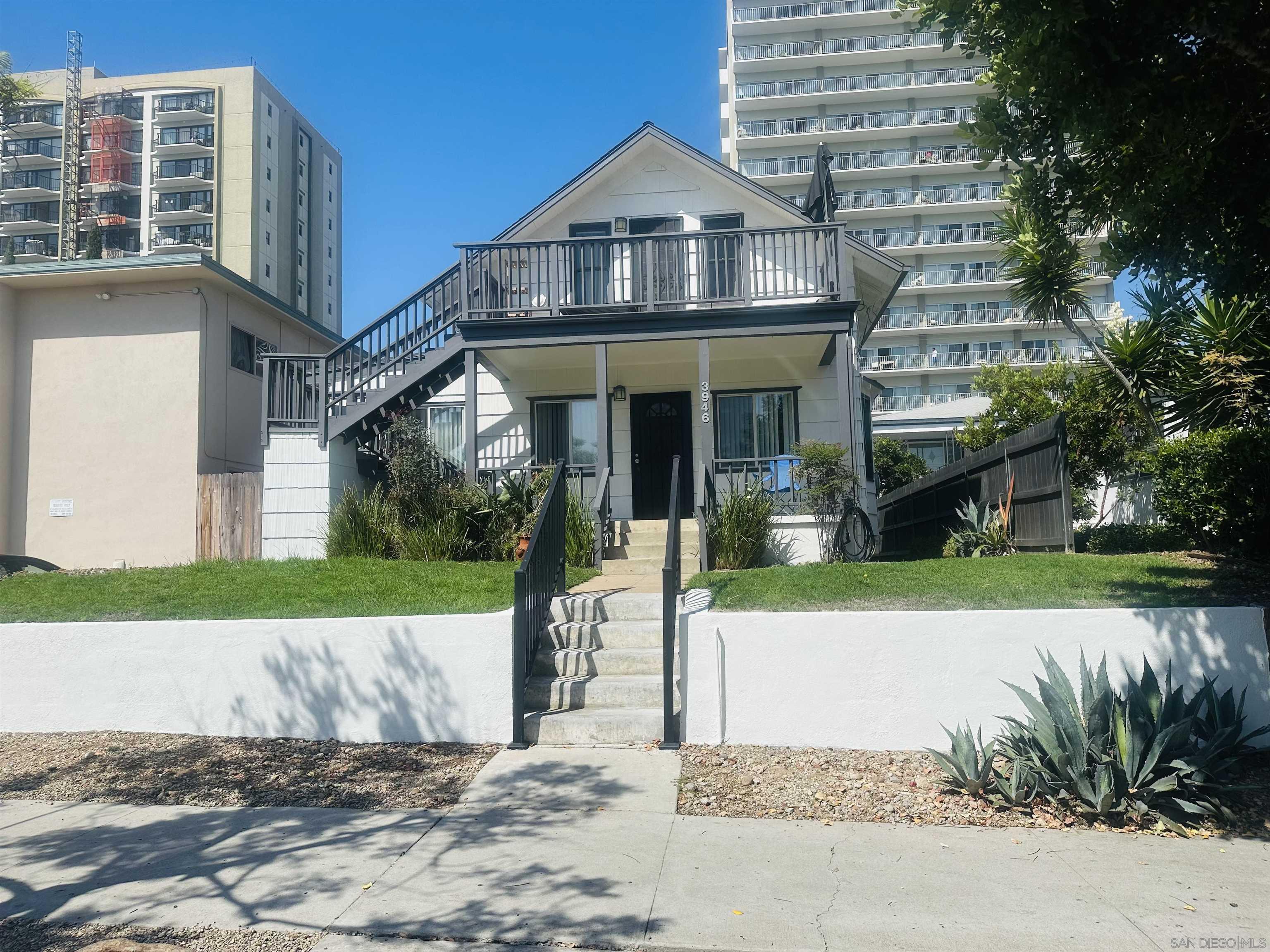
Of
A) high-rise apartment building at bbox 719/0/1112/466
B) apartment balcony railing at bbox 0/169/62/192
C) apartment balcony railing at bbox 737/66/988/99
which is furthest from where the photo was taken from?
apartment balcony railing at bbox 0/169/62/192

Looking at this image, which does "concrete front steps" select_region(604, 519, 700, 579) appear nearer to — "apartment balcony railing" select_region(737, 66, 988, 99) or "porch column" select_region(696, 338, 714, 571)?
"porch column" select_region(696, 338, 714, 571)

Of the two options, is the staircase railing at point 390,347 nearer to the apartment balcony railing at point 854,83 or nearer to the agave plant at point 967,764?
the agave plant at point 967,764

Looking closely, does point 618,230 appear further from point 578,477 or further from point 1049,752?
point 1049,752

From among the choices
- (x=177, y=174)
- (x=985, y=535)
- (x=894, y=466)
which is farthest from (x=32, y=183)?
(x=985, y=535)

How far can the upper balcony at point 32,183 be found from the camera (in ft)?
215

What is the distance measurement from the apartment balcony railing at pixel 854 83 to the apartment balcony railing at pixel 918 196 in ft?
23.4

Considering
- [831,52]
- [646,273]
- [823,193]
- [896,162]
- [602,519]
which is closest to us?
[602,519]

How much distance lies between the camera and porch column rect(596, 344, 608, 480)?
12.8 meters

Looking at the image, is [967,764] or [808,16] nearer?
[967,764]

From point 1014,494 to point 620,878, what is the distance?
8753mm

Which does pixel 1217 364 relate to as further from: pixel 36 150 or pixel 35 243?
pixel 36 150

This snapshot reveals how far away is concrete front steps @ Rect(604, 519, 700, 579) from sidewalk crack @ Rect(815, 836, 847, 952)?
593cm

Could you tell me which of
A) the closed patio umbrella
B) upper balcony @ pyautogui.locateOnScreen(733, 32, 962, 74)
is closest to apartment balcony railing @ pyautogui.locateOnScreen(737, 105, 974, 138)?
upper balcony @ pyautogui.locateOnScreen(733, 32, 962, 74)

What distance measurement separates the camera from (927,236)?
55.4 metres
